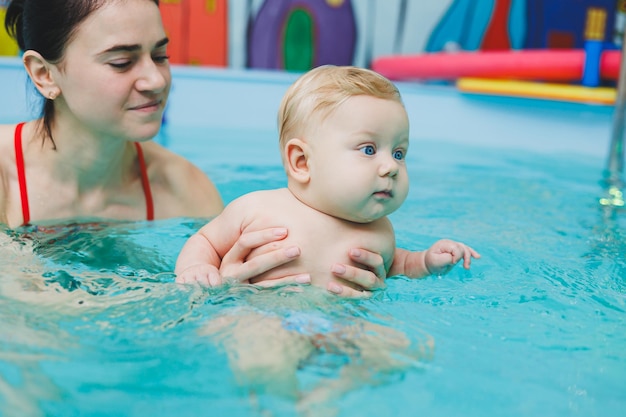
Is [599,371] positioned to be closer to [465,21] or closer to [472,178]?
[472,178]

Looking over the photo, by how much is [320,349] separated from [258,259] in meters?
0.38

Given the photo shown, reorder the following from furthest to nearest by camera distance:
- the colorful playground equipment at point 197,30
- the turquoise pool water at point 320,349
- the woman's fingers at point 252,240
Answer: the colorful playground equipment at point 197,30
the woman's fingers at point 252,240
the turquoise pool water at point 320,349

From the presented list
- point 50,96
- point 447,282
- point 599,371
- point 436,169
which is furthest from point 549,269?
point 436,169

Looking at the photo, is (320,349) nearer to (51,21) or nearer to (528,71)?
(51,21)

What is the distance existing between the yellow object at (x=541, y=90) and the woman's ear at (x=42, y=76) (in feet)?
11.3

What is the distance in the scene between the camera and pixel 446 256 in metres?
2.05

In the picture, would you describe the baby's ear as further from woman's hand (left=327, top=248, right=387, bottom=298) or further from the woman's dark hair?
the woman's dark hair

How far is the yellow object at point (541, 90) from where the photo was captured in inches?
186

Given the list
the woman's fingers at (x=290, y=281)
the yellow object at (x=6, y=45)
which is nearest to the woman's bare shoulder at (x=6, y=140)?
the woman's fingers at (x=290, y=281)

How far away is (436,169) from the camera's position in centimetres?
442

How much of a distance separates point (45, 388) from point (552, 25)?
683cm

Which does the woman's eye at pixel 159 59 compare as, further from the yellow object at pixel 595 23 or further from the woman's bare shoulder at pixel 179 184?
the yellow object at pixel 595 23

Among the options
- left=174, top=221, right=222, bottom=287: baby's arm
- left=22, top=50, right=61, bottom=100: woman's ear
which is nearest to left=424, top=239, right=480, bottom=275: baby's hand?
left=174, top=221, right=222, bottom=287: baby's arm

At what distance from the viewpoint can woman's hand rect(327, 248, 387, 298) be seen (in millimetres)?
1939
